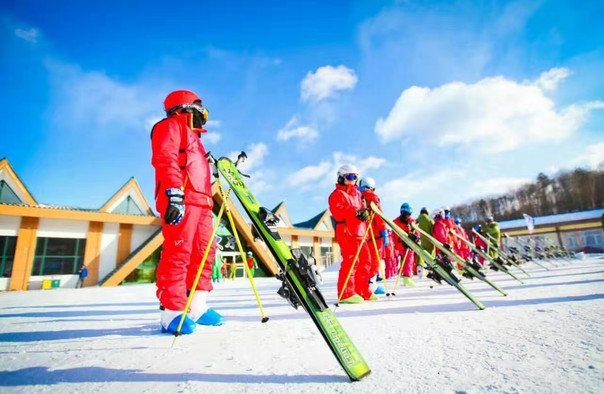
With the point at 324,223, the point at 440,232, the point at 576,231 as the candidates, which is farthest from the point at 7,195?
the point at 576,231

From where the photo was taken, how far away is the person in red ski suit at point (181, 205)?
2.46 meters

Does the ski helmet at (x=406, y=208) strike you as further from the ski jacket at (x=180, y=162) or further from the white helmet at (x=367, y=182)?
the ski jacket at (x=180, y=162)

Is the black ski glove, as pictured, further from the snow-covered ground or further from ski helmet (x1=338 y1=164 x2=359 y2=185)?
the snow-covered ground

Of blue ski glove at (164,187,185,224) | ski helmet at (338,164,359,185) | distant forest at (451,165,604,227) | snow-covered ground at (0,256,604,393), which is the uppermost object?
distant forest at (451,165,604,227)

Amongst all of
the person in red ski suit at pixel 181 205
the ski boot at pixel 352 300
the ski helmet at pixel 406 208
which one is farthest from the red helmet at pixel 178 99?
the ski helmet at pixel 406 208

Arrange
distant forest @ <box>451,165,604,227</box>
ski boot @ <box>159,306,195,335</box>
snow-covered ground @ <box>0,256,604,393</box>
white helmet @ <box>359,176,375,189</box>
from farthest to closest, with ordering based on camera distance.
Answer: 1. distant forest @ <box>451,165,604,227</box>
2. white helmet @ <box>359,176,375,189</box>
3. ski boot @ <box>159,306,195,335</box>
4. snow-covered ground @ <box>0,256,604,393</box>

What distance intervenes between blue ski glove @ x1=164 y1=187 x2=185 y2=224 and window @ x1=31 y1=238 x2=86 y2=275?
15389 mm

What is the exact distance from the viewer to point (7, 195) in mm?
13156

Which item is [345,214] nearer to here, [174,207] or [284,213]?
[174,207]

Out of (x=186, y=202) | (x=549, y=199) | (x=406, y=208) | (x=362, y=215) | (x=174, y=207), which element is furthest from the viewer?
(x=549, y=199)

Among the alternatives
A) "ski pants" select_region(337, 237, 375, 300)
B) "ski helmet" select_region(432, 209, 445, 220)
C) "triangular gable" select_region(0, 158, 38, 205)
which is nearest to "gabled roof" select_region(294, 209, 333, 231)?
"ski helmet" select_region(432, 209, 445, 220)

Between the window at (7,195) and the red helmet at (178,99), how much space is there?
16701mm

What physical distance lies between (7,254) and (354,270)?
53.4ft

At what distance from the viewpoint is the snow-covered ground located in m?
1.28
